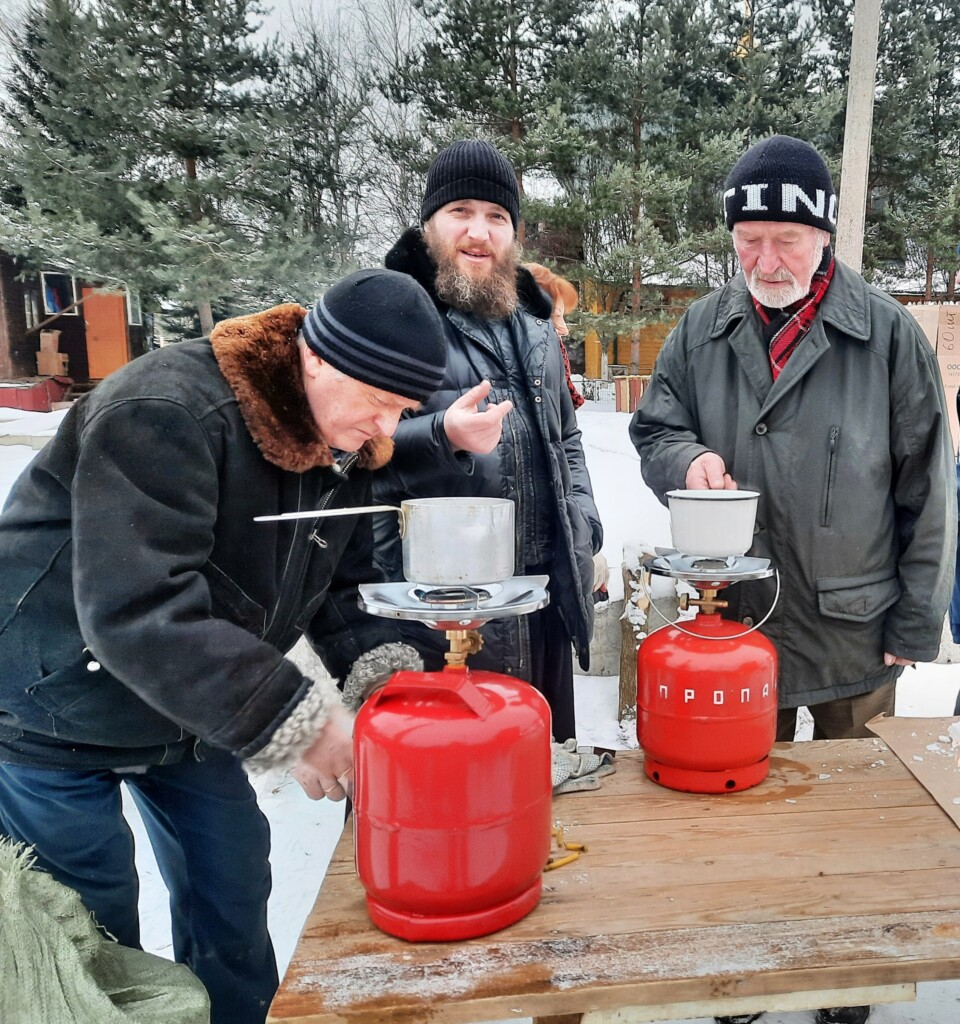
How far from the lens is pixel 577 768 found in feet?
5.46

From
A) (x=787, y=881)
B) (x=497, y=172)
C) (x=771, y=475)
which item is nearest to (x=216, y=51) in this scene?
(x=497, y=172)

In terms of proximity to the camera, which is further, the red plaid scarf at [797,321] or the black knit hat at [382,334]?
the red plaid scarf at [797,321]

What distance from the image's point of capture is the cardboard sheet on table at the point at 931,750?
1568 mm

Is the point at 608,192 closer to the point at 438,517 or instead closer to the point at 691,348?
the point at 691,348

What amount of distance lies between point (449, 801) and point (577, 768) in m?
0.64

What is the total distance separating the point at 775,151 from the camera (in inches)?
78.3

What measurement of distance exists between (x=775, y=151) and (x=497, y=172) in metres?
0.70

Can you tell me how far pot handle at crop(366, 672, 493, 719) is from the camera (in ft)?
3.65

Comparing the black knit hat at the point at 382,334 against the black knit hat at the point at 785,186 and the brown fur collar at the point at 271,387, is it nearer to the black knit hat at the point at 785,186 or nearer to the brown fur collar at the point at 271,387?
the brown fur collar at the point at 271,387

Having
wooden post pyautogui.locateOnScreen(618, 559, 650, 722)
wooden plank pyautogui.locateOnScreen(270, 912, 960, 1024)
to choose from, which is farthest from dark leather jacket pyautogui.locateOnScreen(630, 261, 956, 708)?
wooden post pyautogui.locateOnScreen(618, 559, 650, 722)

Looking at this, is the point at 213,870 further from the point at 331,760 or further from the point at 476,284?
the point at 476,284

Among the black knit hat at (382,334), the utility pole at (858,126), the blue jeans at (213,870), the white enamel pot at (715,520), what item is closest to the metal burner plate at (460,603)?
the black knit hat at (382,334)

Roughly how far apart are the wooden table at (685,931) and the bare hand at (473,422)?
794 mm

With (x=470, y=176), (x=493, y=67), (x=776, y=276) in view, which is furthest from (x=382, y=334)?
(x=493, y=67)
